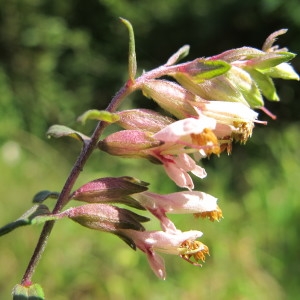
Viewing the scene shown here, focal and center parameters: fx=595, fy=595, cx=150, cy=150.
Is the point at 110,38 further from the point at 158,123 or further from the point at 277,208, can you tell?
the point at 158,123

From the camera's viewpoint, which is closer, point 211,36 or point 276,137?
point 276,137

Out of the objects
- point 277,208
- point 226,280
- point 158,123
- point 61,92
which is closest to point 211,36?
point 61,92

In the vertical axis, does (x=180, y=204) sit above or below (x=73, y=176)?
below

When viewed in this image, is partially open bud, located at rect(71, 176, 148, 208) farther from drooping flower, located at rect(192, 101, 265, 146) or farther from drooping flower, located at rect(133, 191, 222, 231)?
drooping flower, located at rect(192, 101, 265, 146)

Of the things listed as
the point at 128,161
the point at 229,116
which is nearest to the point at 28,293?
the point at 229,116

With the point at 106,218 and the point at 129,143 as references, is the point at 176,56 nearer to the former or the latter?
the point at 129,143

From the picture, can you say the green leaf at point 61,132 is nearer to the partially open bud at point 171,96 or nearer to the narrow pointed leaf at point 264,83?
the partially open bud at point 171,96

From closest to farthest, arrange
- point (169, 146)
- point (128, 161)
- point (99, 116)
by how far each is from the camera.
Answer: point (99, 116) < point (169, 146) < point (128, 161)
